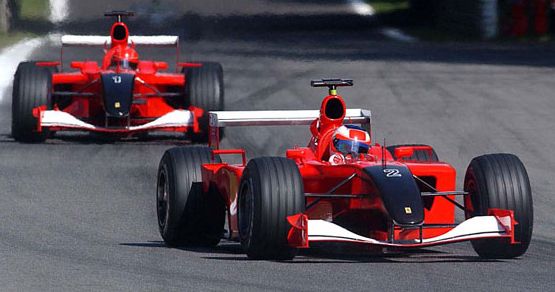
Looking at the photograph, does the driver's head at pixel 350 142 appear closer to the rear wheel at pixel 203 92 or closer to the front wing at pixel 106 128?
the front wing at pixel 106 128

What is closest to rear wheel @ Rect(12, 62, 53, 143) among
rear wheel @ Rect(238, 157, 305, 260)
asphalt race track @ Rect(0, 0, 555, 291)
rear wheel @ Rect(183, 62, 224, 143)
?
asphalt race track @ Rect(0, 0, 555, 291)

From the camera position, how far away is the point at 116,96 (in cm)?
1892

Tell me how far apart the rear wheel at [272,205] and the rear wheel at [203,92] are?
912 cm

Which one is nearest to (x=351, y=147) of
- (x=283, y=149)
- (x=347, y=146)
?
(x=347, y=146)

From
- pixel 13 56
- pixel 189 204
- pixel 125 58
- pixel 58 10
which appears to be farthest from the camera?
pixel 58 10

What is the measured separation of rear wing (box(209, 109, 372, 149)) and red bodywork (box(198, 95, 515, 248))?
2.19 feet

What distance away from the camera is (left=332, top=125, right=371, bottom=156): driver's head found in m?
11.5

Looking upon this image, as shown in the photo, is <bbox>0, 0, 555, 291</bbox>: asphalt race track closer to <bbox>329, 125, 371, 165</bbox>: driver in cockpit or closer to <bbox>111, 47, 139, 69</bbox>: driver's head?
<bbox>329, 125, 371, 165</bbox>: driver in cockpit

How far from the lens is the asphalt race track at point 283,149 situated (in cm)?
1013

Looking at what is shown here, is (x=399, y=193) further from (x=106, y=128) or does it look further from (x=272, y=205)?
(x=106, y=128)

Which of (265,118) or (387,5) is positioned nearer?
(265,118)

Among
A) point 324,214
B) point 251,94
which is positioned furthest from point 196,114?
point 324,214

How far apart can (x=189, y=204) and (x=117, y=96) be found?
24.0 feet

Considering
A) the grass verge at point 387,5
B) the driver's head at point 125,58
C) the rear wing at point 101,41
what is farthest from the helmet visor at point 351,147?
the grass verge at point 387,5
